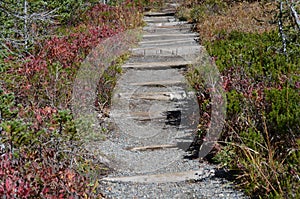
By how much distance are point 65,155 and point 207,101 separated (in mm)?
2243

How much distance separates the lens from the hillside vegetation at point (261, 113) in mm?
4566

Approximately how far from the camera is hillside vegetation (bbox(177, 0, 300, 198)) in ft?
15.0

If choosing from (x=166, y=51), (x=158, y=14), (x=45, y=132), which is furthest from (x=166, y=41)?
(x=45, y=132)

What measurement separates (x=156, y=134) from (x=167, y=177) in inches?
60.1

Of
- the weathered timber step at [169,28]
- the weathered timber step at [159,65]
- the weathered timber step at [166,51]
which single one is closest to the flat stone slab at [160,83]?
the weathered timber step at [159,65]

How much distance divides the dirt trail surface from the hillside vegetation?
1.03 ft

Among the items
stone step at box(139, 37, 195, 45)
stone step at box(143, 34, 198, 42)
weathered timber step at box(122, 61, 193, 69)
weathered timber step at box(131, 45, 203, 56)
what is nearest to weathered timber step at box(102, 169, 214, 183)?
weathered timber step at box(122, 61, 193, 69)

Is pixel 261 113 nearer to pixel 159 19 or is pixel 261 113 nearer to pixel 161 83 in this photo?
pixel 161 83

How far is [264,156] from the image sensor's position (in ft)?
16.4

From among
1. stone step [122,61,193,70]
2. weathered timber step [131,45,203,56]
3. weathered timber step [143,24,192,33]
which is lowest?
stone step [122,61,193,70]

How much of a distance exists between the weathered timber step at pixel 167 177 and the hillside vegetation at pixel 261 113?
29cm

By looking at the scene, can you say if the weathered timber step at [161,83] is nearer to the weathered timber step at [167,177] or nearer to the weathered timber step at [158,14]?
the weathered timber step at [167,177]

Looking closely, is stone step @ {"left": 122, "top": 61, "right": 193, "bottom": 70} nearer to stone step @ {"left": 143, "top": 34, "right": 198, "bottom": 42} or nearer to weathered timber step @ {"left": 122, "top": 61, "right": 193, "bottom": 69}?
weathered timber step @ {"left": 122, "top": 61, "right": 193, "bottom": 69}

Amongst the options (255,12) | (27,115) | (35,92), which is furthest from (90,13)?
(27,115)
